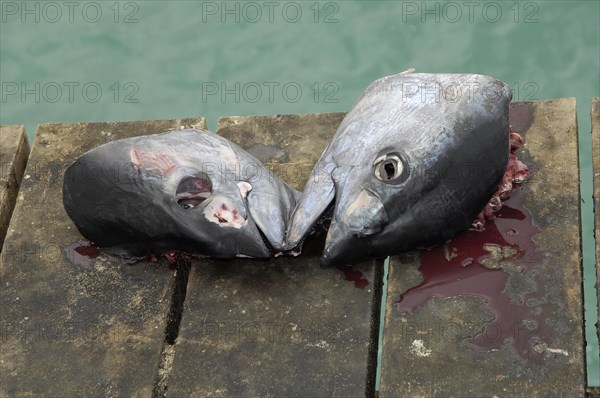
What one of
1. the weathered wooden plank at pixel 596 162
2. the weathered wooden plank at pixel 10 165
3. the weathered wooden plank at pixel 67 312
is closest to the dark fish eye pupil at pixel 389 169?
the weathered wooden plank at pixel 596 162

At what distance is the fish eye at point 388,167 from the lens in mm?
6953

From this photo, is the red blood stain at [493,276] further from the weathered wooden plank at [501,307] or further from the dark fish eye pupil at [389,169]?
the dark fish eye pupil at [389,169]

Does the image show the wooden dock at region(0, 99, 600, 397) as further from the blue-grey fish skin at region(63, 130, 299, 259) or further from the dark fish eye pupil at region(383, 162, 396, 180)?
the dark fish eye pupil at region(383, 162, 396, 180)

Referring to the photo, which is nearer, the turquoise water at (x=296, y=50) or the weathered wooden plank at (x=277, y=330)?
the weathered wooden plank at (x=277, y=330)

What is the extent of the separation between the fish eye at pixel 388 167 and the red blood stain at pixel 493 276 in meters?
0.57

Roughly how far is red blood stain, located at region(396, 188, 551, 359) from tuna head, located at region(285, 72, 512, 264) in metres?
0.13

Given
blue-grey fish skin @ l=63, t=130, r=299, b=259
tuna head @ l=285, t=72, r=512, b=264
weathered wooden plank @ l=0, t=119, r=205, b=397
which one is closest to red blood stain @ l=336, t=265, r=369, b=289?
tuna head @ l=285, t=72, r=512, b=264

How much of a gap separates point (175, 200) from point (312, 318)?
104cm

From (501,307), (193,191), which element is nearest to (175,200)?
(193,191)

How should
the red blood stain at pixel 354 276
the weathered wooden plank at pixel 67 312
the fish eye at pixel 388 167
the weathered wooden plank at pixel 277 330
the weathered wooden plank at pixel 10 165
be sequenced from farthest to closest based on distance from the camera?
the weathered wooden plank at pixel 10 165 → the red blood stain at pixel 354 276 → the fish eye at pixel 388 167 → the weathered wooden plank at pixel 67 312 → the weathered wooden plank at pixel 277 330

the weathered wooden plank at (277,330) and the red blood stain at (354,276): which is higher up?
the red blood stain at (354,276)

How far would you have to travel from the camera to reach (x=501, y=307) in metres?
6.88

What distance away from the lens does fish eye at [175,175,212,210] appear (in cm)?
717

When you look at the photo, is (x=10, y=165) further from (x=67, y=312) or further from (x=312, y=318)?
(x=312, y=318)
